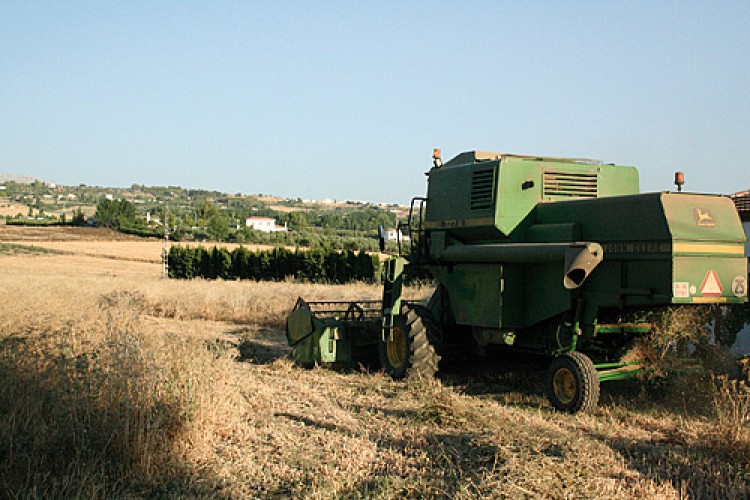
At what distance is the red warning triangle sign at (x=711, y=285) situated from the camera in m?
6.77

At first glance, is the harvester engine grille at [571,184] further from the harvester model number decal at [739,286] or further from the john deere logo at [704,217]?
the harvester model number decal at [739,286]

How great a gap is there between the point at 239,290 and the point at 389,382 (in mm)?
10824

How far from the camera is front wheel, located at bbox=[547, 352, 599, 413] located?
23.1 feet

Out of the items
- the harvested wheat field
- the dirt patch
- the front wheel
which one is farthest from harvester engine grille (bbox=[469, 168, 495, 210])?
the dirt patch

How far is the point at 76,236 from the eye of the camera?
198ft

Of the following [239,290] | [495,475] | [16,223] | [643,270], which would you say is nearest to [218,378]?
[495,475]

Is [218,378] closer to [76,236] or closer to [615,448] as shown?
[615,448]

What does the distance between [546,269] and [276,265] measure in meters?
28.8

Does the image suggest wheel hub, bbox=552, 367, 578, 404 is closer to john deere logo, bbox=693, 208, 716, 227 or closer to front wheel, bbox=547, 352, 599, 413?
front wheel, bbox=547, 352, 599, 413

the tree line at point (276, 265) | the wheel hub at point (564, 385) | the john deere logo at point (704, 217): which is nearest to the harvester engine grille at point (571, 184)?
the john deere logo at point (704, 217)

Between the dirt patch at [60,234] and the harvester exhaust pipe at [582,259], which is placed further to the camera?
the dirt patch at [60,234]

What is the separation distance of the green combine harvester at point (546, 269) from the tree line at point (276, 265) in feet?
68.3

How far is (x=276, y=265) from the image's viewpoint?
117 feet

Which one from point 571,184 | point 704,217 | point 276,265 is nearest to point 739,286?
point 704,217
